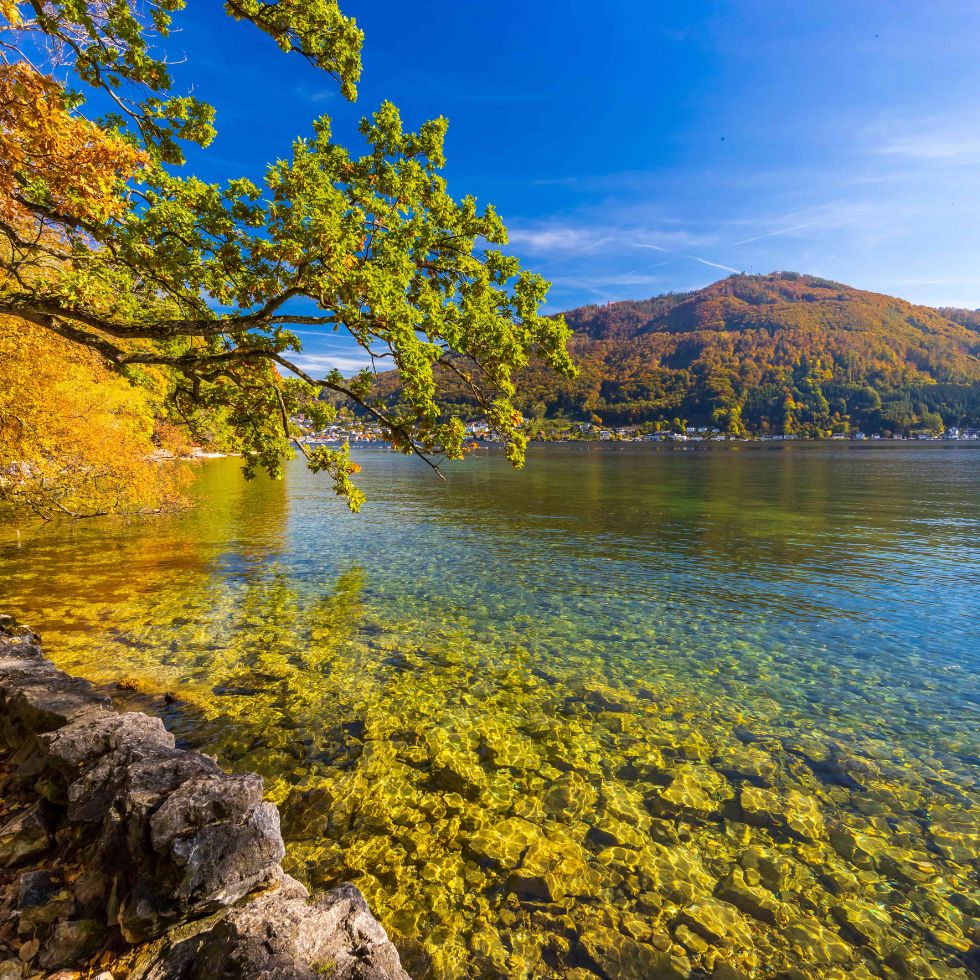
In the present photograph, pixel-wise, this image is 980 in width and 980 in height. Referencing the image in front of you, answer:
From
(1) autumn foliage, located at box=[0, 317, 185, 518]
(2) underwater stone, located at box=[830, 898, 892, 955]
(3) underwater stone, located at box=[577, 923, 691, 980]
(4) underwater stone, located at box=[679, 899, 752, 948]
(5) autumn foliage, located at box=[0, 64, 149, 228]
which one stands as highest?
(5) autumn foliage, located at box=[0, 64, 149, 228]

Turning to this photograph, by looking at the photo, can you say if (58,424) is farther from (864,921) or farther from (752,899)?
(864,921)

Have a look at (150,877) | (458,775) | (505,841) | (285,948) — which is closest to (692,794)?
(505,841)

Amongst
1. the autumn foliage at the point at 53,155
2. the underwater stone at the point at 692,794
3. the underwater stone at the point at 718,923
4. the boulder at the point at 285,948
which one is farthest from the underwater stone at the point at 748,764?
the autumn foliage at the point at 53,155

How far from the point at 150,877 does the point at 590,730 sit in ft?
24.7

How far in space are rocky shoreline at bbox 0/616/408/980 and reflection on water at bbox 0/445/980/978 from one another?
1.43m

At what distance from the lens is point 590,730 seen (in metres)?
10.4

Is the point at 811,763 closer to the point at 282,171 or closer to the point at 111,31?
the point at 282,171

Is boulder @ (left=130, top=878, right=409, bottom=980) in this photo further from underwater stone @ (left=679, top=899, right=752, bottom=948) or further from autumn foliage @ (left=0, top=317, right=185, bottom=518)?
autumn foliage @ (left=0, top=317, right=185, bottom=518)

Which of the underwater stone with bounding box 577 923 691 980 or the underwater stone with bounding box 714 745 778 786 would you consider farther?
the underwater stone with bounding box 714 745 778 786

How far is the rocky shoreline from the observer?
4.55 meters

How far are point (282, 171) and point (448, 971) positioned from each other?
11.7m

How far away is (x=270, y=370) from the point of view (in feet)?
44.3

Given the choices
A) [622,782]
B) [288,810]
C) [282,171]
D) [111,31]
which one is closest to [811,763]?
[622,782]

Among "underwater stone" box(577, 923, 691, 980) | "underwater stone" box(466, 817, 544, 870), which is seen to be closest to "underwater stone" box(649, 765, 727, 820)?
"underwater stone" box(466, 817, 544, 870)
